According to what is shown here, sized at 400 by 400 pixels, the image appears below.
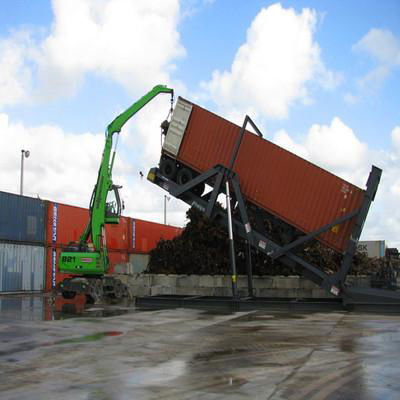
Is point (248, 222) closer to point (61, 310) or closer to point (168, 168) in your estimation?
point (168, 168)

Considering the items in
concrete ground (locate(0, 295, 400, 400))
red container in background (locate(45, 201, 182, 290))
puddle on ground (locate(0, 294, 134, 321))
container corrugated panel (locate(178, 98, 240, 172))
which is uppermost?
container corrugated panel (locate(178, 98, 240, 172))

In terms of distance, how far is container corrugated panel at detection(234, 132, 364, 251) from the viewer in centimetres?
1570

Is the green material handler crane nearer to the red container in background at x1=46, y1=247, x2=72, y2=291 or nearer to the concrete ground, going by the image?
the concrete ground

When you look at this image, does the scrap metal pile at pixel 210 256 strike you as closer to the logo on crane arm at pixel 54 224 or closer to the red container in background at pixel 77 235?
the red container in background at pixel 77 235

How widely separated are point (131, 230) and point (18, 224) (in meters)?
10.7

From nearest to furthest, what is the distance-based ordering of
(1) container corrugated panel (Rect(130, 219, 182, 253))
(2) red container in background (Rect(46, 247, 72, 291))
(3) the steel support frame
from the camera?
(3) the steel support frame, (2) red container in background (Rect(46, 247, 72, 291)), (1) container corrugated panel (Rect(130, 219, 182, 253))

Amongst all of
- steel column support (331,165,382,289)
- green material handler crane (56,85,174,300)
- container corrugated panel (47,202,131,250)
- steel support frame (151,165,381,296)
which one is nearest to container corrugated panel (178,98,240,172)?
steel support frame (151,165,381,296)

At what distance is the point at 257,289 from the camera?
20.4m

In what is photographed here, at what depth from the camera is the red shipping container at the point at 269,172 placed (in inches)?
619

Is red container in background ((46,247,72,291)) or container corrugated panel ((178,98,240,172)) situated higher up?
container corrugated panel ((178,98,240,172))

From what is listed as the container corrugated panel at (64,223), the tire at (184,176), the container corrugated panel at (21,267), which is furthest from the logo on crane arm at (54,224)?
the tire at (184,176)

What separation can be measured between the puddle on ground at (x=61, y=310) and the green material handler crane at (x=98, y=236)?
73cm

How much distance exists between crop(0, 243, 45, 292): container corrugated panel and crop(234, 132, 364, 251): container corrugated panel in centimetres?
1248

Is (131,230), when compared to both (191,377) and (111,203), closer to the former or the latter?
(111,203)
